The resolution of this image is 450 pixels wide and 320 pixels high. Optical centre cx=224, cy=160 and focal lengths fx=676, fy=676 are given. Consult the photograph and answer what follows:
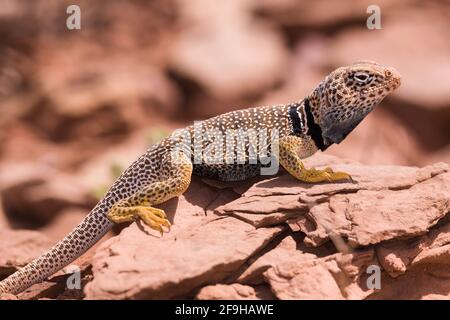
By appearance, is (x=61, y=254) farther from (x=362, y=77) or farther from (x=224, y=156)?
(x=362, y=77)

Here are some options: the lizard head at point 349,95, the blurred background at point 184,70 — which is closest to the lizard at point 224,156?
the lizard head at point 349,95

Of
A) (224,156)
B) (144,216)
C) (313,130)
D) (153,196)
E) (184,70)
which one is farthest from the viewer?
(184,70)

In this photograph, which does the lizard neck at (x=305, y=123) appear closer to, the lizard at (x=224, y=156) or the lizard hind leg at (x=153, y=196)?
the lizard at (x=224, y=156)

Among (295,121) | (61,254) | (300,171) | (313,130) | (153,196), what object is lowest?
(61,254)

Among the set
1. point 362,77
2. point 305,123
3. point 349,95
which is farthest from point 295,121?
point 362,77

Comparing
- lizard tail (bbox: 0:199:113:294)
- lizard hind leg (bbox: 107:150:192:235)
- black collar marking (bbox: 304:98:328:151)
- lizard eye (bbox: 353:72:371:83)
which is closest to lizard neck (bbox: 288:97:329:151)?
black collar marking (bbox: 304:98:328:151)

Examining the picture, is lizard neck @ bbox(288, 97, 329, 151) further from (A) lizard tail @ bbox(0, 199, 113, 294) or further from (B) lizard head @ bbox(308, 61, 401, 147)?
(A) lizard tail @ bbox(0, 199, 113, 294)
